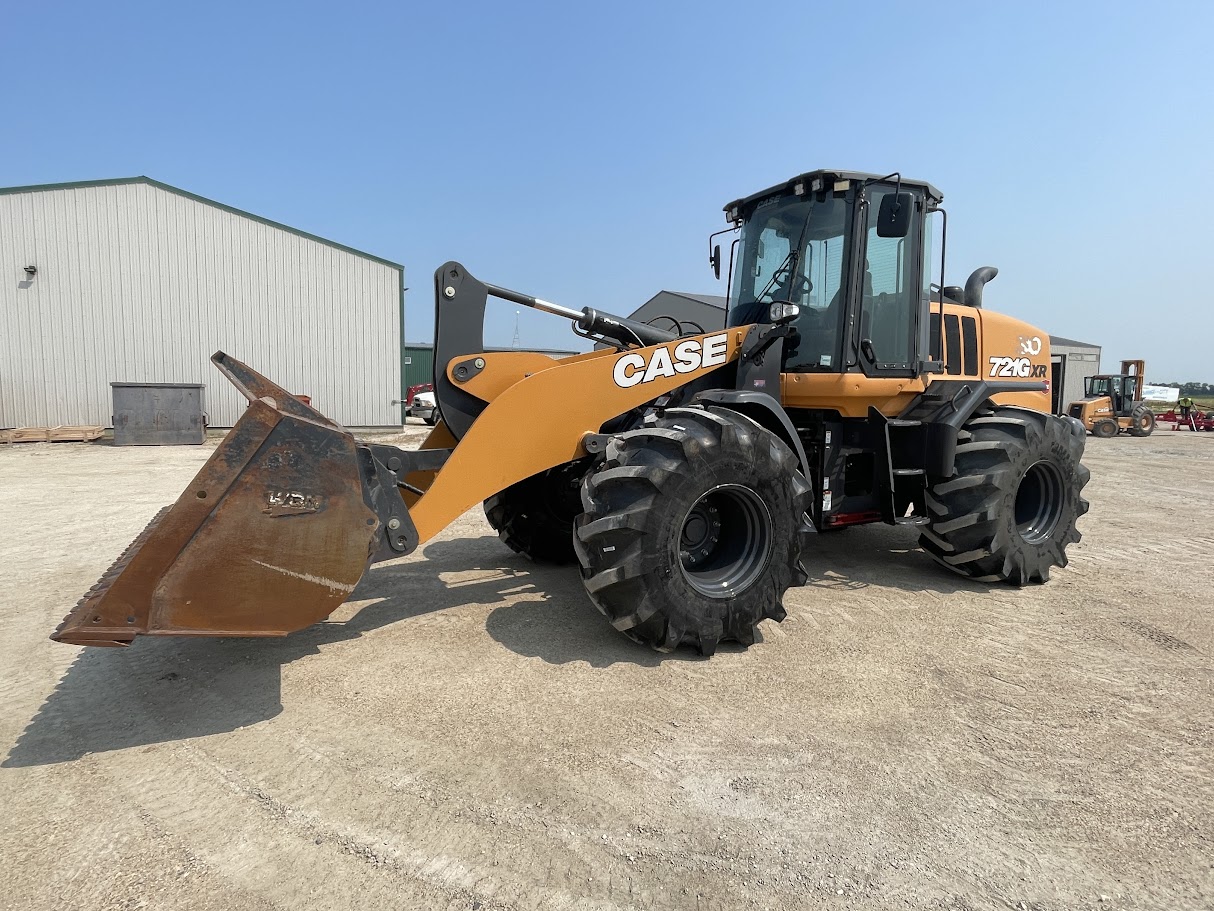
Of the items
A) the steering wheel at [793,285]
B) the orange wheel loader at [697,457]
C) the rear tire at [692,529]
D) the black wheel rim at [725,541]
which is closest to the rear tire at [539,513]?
the orange wheel loader at [697,457]

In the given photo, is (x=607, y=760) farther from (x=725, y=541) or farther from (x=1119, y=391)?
(x=1119, y=391)

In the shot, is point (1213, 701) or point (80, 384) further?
point (80, 384)

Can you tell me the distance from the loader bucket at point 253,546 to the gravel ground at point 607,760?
1.82 ft

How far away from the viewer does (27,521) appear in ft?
25.6

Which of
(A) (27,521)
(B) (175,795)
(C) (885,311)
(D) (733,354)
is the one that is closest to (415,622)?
(B) (175,795)

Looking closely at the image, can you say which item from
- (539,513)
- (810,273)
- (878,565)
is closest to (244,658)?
(539,513)

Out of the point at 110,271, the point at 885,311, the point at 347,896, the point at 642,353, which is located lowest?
the point at 347,896

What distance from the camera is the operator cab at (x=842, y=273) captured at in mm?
5270

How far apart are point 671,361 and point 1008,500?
2968mm

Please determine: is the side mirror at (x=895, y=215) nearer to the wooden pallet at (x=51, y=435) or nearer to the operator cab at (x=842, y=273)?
the operator cab at (x=842, y=273)

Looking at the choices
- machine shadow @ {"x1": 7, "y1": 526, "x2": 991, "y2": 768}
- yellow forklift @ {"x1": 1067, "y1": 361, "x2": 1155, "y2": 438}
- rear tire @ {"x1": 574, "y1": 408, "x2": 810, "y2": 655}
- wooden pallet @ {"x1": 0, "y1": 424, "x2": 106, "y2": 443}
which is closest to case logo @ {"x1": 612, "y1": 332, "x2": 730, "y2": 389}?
rear tire @ {"x1": 574, "y1": 408, "x2": 810, "y2": 655}

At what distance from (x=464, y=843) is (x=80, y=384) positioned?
19903mm

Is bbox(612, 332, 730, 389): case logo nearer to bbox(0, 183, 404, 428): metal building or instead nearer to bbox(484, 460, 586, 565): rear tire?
bbox(484, 460, 586, 565): rear tire

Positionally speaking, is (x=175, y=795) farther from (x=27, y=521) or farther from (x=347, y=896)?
(x=27, y=521)
